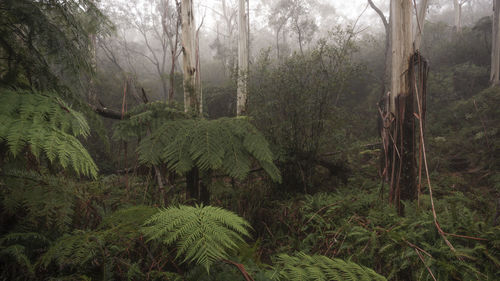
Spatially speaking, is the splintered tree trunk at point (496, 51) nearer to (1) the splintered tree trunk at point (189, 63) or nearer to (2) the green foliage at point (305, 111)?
(2) the green foliage at point (305, 111)

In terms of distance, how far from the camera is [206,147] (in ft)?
5.18

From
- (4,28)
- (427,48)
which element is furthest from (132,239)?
(427,48)

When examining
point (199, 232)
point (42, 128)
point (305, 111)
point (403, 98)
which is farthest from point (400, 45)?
point (42, 128)

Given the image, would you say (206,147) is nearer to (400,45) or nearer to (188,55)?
(400,45)

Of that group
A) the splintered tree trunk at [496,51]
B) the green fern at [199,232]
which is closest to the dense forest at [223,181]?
the green fern at [199,232]

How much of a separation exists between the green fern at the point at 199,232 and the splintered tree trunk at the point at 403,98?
2.06 meters

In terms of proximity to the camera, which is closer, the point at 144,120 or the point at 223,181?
the point at 144,120

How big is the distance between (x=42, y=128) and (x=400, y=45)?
2.81 meters

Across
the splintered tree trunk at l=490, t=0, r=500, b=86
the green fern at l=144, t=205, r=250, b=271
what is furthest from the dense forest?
the splintered tree trunk at l=490, t=0, r=500, b=86

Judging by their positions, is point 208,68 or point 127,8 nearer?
point 208,68

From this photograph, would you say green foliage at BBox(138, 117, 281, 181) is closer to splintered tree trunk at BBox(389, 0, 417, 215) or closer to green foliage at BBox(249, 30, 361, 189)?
green foliage at BBox(249, 30, 361, 189)

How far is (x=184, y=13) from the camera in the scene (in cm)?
356

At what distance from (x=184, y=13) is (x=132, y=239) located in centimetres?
364

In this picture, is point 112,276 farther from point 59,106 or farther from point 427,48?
point 427,48
